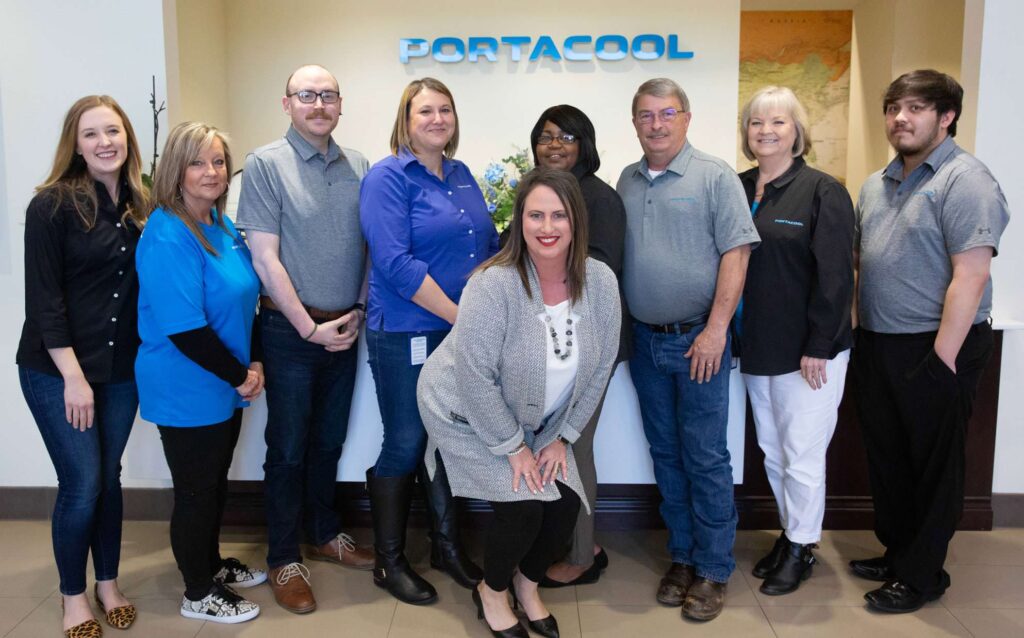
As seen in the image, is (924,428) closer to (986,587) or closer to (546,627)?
(986,587)

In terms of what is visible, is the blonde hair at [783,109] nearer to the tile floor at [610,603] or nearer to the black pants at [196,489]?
the tile floor at [610,603]

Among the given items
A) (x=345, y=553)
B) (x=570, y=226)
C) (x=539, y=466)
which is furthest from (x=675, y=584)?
(x=570, y=226)

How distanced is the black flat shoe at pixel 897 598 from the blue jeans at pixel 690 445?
1.54 ft

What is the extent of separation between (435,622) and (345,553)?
558 millimetres

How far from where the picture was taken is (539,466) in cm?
234

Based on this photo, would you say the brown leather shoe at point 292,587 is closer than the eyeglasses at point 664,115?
No

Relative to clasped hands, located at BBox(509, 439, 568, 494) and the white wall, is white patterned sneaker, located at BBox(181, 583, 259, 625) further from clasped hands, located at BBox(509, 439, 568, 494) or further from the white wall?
the white wall

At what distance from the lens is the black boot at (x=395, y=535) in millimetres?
2682

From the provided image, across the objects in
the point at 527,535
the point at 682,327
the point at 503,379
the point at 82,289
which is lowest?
the point at 527,535

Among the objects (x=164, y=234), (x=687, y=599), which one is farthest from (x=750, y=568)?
(x=164, y=234)

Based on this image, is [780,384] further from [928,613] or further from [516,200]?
[516,200]

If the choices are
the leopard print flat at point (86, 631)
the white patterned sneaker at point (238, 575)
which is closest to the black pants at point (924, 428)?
the white patterned sneaker at point (238, 575)

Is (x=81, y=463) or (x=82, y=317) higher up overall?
(x=82, y=317)

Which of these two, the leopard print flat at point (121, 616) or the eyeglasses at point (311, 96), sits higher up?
the eyeglasses at point (311, 96)
